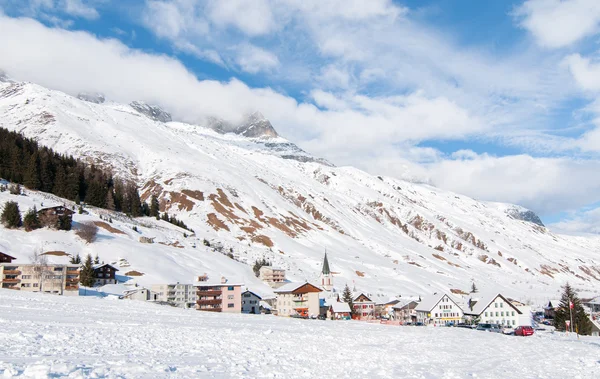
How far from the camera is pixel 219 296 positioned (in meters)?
101

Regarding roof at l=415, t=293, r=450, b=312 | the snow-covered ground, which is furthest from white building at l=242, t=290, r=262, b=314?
the snow-covered ground

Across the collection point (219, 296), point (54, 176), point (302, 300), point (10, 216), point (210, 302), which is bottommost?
point (210, 302)

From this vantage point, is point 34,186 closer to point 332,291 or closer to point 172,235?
point 172,235

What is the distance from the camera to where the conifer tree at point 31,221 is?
11675 centimetres

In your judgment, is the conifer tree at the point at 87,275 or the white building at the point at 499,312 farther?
the white building at the point at 499,312

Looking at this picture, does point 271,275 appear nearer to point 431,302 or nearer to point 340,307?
point 340,307

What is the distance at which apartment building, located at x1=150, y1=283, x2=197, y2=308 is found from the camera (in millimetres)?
94713

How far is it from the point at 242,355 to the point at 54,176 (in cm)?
16581

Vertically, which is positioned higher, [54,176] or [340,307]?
[54,176]

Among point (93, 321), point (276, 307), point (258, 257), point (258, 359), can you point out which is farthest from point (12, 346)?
point (258, 257)

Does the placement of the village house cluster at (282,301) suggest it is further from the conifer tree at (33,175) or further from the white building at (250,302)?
the conifer tree at (33,175)

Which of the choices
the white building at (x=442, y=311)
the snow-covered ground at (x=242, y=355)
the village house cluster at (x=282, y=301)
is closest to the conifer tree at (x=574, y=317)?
the village house cluster at (x=282, y=301)

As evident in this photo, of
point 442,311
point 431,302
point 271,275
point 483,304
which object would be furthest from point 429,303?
point 271,275

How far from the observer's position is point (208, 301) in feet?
326
